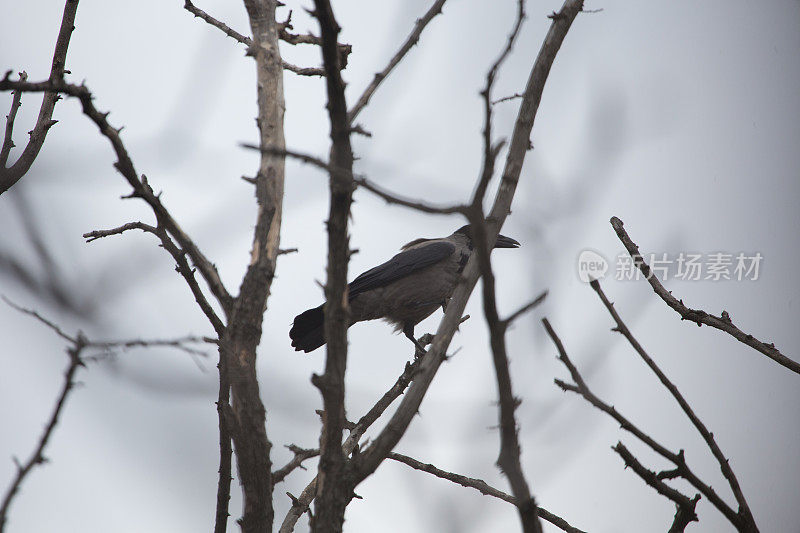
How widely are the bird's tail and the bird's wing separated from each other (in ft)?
1.30

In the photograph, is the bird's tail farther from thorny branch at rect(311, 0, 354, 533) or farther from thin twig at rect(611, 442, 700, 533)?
thin twig at rect(611, 442, 700, 533)

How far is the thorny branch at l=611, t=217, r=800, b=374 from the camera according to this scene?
9.77 ft

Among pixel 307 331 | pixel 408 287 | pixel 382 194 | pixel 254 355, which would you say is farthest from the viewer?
pixel 408 287

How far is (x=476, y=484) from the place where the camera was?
10.6 ft

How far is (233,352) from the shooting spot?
2668 millimetres

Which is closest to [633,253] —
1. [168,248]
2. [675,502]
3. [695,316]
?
[695,316]

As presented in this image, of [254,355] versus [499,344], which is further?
[254,355]

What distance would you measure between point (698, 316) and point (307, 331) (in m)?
3.45

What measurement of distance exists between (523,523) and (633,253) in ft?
5.41

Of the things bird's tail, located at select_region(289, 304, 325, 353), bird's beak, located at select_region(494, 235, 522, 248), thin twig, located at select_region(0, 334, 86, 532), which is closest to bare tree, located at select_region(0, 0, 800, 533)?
thin twig, located at select_region(0, 334, 86, 532)

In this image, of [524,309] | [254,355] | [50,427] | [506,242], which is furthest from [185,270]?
[506,242]

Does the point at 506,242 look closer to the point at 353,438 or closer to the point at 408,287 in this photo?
the point at 408,287

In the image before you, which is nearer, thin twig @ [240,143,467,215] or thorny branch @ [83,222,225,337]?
thin twig @ [240,143,467,215]

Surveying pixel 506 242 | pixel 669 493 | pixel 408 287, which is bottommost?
pixel 669 493
